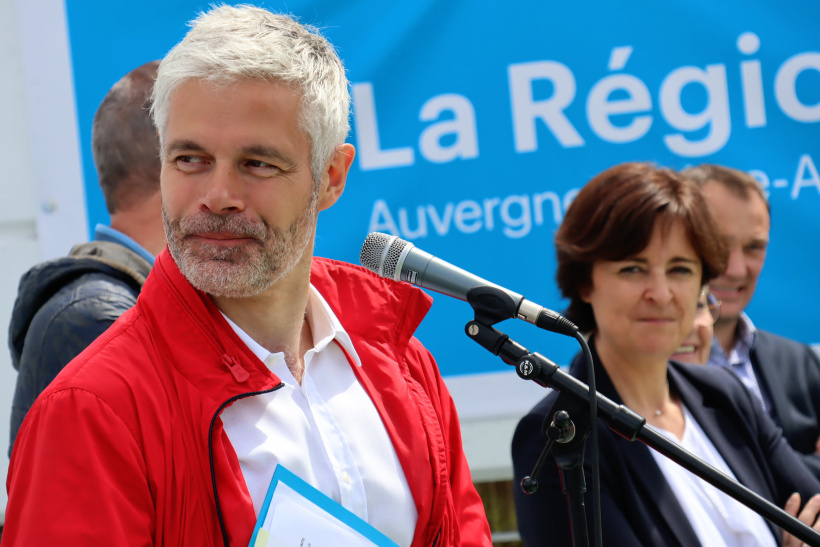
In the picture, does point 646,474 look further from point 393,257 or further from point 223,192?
point 223,192

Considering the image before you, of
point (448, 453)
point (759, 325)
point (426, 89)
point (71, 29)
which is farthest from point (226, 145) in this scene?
point (759, 325)

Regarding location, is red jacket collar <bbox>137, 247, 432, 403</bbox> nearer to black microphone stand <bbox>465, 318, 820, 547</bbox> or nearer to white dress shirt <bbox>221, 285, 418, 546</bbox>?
white dress shirt <bbox>221, 285, 418, 546</bbox>

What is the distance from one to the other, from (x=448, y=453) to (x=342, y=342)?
0.99ft

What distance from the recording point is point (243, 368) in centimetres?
137

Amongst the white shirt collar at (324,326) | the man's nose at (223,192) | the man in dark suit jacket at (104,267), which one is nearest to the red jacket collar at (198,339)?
the man's nose at (223,192)

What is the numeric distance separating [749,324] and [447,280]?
2019 mm

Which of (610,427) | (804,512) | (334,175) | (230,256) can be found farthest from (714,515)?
(230,256)

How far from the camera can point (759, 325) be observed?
3195 millimetres

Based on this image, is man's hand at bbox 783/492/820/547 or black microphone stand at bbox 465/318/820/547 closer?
black microphone stand at bbox 465/318/820/547

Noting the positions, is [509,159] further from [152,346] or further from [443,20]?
[152,346]

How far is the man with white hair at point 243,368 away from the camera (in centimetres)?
119

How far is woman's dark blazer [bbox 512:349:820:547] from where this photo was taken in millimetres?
2057

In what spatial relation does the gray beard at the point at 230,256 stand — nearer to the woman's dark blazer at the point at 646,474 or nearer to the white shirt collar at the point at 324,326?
the white shirt collar at the point at 324,326

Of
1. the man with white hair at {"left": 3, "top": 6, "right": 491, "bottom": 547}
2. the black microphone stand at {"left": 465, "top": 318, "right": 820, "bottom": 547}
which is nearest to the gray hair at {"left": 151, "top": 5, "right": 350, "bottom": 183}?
the man with white hair at {"left": 3, "top": 6, "right": 491, "bottom": 547}
